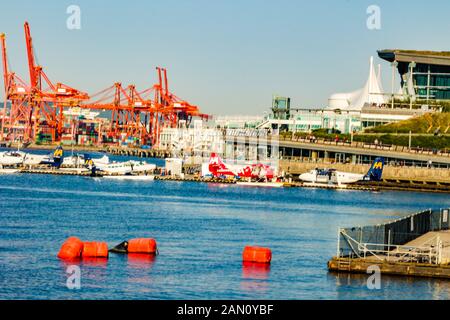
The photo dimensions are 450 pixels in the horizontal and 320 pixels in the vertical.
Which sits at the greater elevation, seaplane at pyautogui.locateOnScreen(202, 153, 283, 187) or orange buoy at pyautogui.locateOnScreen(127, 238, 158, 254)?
seaplane at pyautogui.locateOnScreen(202, 153, 283, 187)

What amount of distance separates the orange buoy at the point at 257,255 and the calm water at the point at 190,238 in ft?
1.39

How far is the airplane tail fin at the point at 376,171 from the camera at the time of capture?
122 m

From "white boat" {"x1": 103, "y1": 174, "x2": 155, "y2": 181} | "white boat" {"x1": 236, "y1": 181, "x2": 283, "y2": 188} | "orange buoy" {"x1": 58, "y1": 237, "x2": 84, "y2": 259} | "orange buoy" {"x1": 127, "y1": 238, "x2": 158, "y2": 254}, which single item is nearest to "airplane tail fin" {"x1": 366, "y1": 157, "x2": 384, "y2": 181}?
"white boat" {"x1": 236, "y1": 181, "x2": 283, "y2": 188}

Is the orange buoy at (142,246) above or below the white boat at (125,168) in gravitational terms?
below

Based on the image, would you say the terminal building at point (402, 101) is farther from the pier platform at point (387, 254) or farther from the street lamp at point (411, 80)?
the pier platform at point (387, 254)

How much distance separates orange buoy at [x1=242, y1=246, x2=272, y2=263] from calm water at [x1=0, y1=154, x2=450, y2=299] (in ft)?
1.39

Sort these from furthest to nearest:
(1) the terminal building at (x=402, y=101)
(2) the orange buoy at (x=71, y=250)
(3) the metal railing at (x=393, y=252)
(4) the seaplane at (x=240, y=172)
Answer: (1) the terminal building at (x=402, y=101) < (4) the seaplane at (x=240, y=172) < (2) the orange buoy at (x=71, y=250) < (3) the metal railing at (x=393, y=252)

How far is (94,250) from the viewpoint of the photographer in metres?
46.0

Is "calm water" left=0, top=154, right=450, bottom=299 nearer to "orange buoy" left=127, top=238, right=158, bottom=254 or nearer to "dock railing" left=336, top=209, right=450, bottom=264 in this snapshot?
"orange buoy" left=127, top=238, right=158, bottom=254

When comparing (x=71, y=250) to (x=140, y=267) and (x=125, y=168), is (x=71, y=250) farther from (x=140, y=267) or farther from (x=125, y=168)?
(x=125, y=168)

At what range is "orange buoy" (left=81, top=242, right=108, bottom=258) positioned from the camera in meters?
45.9

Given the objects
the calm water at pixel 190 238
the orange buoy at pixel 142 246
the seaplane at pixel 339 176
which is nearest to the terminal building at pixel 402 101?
the seaplane at pixel 339 176

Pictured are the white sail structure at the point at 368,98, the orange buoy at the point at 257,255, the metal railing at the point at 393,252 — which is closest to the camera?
the metal railing at the point at 393,252

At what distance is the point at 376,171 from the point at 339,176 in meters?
3.91
